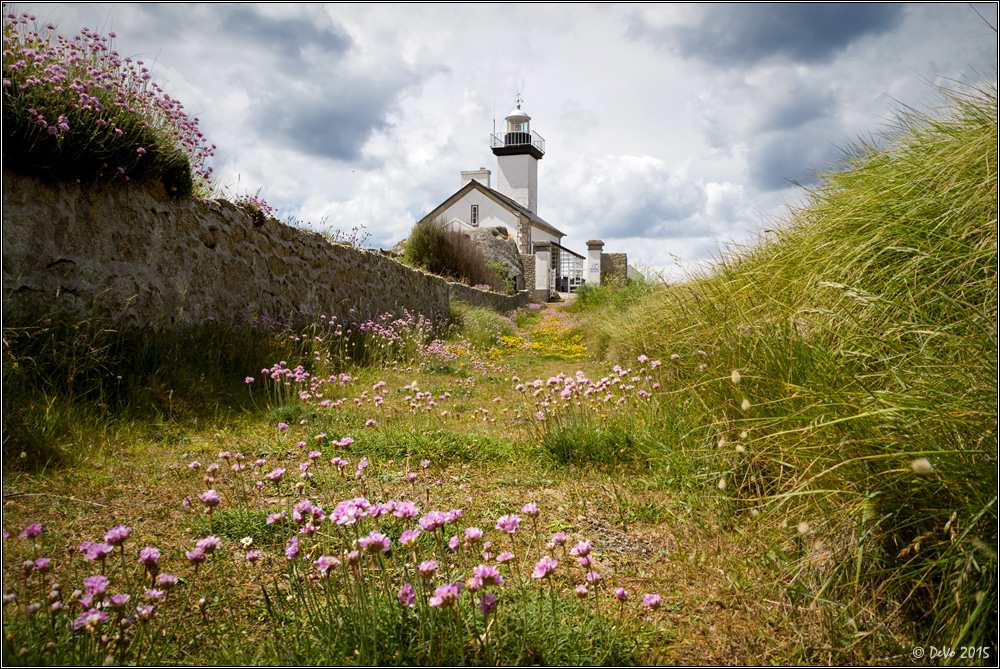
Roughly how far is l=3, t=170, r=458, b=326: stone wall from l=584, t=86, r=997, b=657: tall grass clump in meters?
4.01

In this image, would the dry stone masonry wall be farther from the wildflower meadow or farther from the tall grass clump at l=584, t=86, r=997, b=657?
the tall grass clump at l=584, t=86, r=997, b=657

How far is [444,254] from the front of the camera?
15.0 meters

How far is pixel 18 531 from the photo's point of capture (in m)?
1.99

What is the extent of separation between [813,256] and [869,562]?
5.73 ft

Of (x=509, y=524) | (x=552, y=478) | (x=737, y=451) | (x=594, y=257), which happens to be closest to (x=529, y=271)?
(x=594, y=257)

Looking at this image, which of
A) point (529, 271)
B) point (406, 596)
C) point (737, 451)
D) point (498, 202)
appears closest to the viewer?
point (406, 596)

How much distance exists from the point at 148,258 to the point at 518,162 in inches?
1308

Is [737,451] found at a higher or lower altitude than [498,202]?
lower

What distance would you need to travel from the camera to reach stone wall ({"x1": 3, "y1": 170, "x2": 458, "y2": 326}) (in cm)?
337

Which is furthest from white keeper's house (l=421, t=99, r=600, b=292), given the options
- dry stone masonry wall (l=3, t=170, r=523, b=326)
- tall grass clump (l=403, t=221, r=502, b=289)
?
dry stone masonry wall (l=3, t=170, r=523, b=326)

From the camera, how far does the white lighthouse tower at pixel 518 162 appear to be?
3504 cm

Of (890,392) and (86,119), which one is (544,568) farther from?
(86,119)

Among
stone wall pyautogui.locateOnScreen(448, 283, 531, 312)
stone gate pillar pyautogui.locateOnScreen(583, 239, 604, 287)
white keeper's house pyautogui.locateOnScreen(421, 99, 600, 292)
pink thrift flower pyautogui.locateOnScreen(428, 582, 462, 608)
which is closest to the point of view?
pink thrift flower pyautogui.locateOnScreen(428, 582, 462, 608)

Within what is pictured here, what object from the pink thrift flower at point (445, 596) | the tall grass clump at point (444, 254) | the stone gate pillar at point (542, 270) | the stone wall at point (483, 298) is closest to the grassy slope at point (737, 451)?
the pink thrift flower at point (445, 596)
